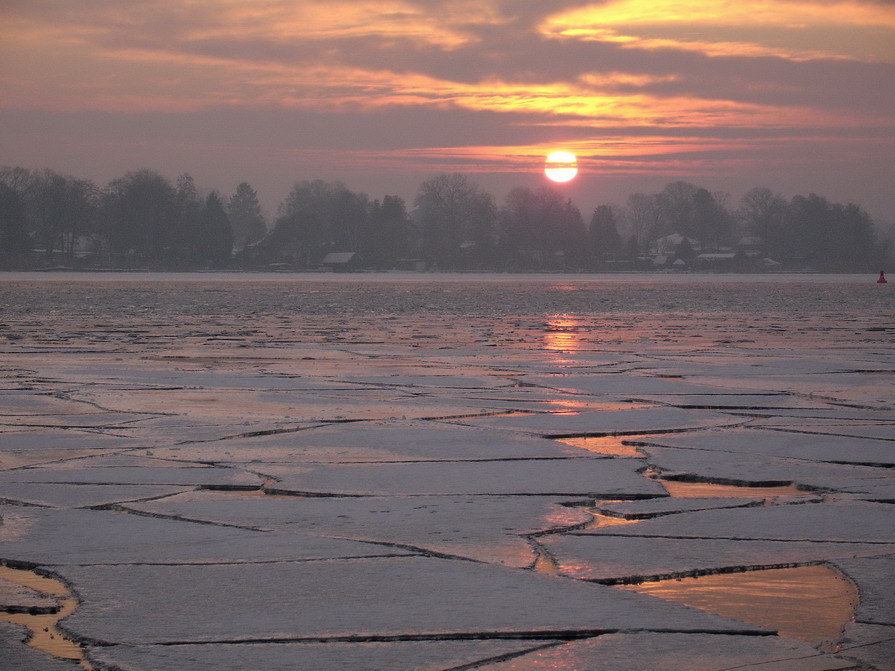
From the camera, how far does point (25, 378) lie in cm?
842

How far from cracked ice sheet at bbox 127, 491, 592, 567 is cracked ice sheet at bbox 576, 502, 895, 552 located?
0.92 feet

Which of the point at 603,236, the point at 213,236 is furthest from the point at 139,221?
the point at 603,236

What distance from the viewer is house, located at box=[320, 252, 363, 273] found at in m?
102

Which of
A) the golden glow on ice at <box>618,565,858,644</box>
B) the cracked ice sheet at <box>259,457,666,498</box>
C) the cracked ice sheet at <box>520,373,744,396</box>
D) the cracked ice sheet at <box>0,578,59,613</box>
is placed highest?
the cracked ice sheet at <box>520,373,744,396</box>

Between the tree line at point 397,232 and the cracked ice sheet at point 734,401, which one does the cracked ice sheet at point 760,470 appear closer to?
the cracked ice sheet at point 734,401

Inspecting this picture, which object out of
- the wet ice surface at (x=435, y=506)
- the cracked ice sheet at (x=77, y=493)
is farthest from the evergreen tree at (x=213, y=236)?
the cracked ice sheet at (x=77, y=493)

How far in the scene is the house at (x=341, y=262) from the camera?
10250 centimetres

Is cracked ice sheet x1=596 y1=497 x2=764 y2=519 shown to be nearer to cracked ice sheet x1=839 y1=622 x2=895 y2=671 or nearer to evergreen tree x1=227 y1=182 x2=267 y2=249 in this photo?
cracked ice sheet x1=839 y1=622 x2=895 y2=671

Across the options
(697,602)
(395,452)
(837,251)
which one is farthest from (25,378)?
(837,251)

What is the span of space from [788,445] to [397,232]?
103m

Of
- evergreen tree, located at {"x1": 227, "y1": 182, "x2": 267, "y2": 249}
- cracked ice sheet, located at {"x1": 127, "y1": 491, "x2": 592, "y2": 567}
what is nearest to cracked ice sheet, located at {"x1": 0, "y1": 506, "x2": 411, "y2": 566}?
cracked ice sheet, located at {"x1": 127, "y1": 491, "x2": 592, "y2": 567}

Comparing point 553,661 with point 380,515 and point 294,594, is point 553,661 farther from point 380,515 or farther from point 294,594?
point 380,515

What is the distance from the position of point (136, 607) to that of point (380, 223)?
106 meters

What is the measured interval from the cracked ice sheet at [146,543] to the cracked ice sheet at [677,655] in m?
0.92
